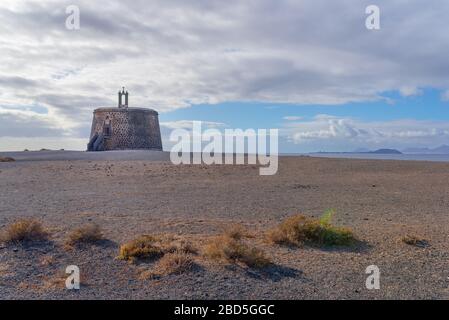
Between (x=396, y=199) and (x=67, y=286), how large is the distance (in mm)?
11144

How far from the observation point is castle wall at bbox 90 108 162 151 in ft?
145

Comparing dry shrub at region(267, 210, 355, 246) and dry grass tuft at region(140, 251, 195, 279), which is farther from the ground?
dry shrub at region(267, 210, 355, 246)

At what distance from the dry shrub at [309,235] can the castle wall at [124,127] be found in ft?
123

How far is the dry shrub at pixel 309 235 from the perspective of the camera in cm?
818

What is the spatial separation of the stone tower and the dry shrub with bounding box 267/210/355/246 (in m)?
37.6

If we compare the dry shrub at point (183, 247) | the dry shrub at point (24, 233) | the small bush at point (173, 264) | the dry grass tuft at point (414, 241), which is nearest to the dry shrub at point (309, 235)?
the dry grass tuft at point (414, 241)

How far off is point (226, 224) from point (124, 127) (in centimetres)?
3634

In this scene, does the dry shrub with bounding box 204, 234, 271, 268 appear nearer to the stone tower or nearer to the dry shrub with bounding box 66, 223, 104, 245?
the dry shrub with bounding box 66, 223, 104, 245

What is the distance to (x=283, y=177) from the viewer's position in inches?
838

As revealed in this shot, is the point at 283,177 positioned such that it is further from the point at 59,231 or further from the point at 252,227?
the point at 59,231
